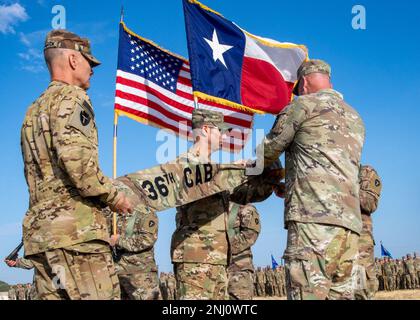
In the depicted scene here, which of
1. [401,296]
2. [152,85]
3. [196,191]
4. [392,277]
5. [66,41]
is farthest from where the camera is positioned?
[392,277]

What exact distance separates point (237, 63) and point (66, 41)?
5.37m

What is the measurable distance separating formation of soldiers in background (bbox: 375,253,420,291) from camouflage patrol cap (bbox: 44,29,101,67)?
27397 mm

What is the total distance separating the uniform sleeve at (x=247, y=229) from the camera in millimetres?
9445

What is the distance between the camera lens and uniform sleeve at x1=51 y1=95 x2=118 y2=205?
356cm

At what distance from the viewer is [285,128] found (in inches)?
178

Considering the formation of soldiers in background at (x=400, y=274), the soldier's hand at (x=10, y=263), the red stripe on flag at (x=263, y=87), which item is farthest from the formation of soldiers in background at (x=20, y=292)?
the red stripe on flag at (x=263, y=87)

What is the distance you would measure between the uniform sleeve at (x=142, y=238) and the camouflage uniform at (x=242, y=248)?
1420mm

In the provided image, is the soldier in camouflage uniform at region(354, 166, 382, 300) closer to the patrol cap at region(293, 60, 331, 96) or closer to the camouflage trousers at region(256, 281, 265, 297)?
the patrol cap at region(293, 60, 331, 96)

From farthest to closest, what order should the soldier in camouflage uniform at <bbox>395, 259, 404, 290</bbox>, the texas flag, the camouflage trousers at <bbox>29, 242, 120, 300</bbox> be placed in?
the soldier in camouflage uniform at <bbox>395, 259, 404, 290</bbox>, the texas flag, the camouflage trousers at <bbox>29, 242, 120, 300</bbox>

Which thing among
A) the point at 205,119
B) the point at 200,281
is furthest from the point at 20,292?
the point at 205,119

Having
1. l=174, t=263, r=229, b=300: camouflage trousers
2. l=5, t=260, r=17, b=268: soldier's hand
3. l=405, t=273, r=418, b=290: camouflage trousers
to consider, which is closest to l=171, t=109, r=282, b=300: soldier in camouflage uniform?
l=174, t=263, r=229, b=300: camouflage trousers

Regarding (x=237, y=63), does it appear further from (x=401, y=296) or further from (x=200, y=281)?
(x=401, y=296)
